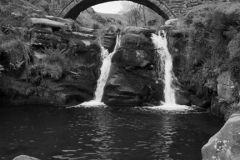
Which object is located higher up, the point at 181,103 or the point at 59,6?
the point at 59,6

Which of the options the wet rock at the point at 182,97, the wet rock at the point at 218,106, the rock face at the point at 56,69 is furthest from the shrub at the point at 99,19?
the wet rock at the point at 218,106

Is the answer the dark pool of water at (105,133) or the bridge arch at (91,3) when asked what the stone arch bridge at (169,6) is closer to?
the bridge arch at (91,3)

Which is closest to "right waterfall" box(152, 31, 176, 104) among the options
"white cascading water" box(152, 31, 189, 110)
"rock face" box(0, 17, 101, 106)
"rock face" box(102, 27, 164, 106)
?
"white cascading water" box(152, 31, 189, 110)

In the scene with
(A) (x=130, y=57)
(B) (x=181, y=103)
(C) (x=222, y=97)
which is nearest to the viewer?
(C) (x=222, y=97)

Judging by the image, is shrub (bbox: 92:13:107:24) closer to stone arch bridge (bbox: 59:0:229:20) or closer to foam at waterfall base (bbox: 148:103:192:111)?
stone arch bridge (bbox: 59:0:229:20)

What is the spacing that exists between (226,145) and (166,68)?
10.2m

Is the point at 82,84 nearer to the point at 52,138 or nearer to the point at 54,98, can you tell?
the point at 54,98

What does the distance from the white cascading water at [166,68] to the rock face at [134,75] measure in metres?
0.33

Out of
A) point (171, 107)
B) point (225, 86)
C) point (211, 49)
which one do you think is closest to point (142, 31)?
point (211, 49)

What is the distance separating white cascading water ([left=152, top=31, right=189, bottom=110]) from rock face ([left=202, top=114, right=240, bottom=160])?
7.66m

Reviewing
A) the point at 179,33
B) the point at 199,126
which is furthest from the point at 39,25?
the point at 199,126

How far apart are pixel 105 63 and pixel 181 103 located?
521 centimetres

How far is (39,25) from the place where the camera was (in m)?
15.0

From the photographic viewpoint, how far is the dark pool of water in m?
6.66
